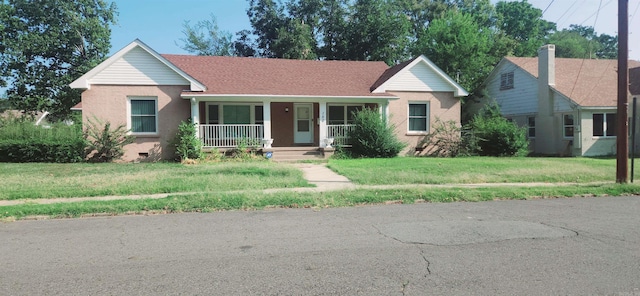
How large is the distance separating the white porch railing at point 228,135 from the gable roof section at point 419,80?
19.2 feet

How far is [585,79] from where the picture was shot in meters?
22.2

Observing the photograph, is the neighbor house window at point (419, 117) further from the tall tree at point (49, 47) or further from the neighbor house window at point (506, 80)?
the tall tree at point (49, 47)

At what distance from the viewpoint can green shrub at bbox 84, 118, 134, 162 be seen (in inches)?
651

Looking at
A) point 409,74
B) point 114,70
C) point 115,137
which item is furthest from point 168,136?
point 409,74

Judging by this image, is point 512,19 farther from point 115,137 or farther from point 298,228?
point 298,228

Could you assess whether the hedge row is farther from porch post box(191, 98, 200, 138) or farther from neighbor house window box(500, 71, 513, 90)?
neighbor house window box(500, 71, 513, 90)

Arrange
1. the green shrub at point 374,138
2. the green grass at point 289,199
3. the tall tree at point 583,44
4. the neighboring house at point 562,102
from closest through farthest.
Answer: the green grass at point 289,199 → the green shrub at point 374,138 → the neighboring house at point 562,102 → the tall tree at point 583,44

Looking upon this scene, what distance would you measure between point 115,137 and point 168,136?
1980 millimetres

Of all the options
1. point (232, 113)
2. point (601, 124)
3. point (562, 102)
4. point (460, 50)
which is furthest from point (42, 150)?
point (601, 124)

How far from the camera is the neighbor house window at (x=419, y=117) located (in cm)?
1975

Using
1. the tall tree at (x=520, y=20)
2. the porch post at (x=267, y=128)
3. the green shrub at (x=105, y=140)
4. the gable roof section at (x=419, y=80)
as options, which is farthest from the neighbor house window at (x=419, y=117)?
the tall tree at (x=520, y=20)

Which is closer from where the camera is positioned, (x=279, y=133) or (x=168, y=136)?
(x=168, y=136)

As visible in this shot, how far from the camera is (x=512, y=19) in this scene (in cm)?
4294

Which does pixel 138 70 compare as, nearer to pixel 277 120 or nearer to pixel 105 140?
pixel 105 140
